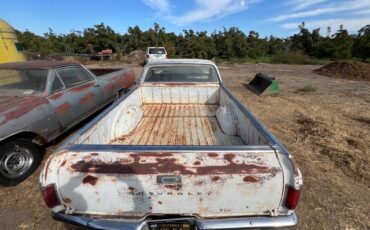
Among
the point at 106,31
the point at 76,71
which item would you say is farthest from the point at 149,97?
the point at 106,31

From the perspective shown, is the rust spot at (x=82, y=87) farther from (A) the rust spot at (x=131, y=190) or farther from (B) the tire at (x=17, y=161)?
(A) the rust spot at (x=131, y=190)

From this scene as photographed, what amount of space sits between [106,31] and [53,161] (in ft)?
A: 107

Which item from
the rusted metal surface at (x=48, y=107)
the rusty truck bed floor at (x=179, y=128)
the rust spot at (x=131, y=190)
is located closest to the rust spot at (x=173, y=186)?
the rust spot at (x=131, y=190)

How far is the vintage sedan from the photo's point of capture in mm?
3398

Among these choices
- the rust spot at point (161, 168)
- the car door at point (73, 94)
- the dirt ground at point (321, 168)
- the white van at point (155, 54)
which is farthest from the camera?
the white van at point (155, 54)

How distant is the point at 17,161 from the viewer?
11.6 ft

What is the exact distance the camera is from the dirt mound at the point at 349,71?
1397 cm

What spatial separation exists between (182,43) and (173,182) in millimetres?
31420

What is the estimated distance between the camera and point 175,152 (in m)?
1.89

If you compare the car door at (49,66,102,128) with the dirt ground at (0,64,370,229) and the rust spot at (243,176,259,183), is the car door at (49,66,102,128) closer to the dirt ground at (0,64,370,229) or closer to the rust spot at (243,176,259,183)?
the dirt ground at (0,64,370,229)

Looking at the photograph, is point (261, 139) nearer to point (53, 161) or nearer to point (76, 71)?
point (53, 161)

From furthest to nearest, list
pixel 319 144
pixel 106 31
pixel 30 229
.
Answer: pixel 106 31
pixel 319 144
pixel 30 229

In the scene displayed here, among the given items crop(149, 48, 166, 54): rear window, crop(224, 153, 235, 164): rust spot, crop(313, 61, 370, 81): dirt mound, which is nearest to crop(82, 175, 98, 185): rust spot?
crop(224, 153, 235, 164): rust spot

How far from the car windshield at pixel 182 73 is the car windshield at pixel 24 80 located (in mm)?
1958
